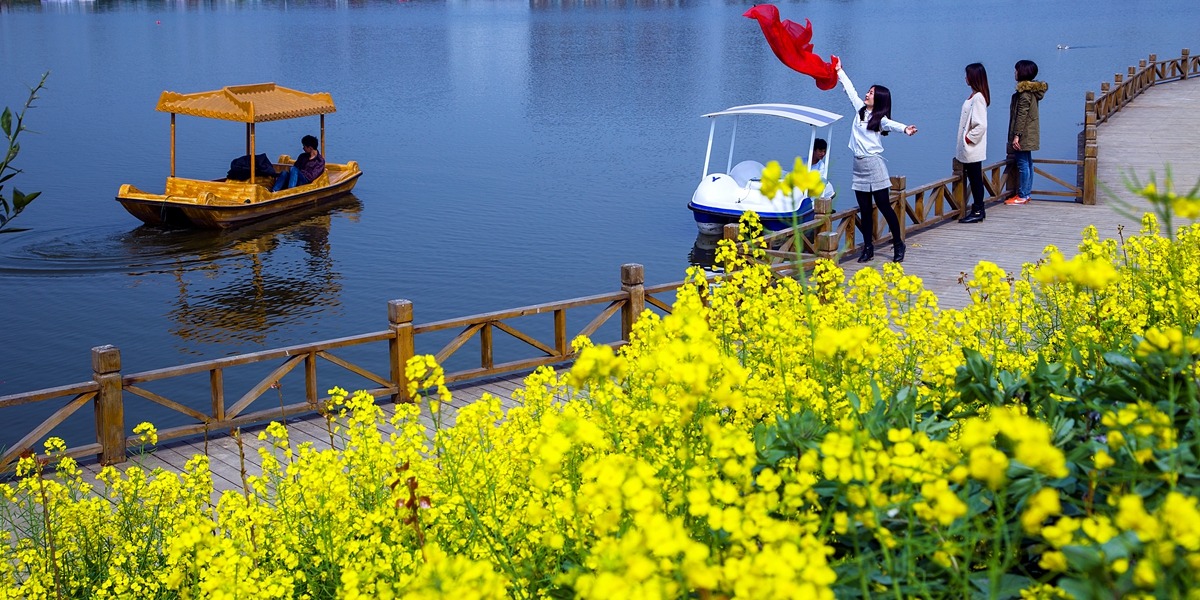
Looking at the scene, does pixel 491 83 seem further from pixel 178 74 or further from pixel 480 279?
pixel 480 279

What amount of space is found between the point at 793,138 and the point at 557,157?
6.99 m

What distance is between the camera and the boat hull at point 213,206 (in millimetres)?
21609

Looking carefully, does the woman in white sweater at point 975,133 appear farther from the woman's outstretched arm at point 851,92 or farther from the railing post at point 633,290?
the railing post at point 633,290

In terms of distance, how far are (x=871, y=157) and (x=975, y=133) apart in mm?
2571

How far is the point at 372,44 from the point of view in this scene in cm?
7019

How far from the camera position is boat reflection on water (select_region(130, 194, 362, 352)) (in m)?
17.1

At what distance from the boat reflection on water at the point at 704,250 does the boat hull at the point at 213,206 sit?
793cm

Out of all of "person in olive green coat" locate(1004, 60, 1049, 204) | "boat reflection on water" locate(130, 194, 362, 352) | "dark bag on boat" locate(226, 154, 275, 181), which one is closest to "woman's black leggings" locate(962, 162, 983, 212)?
"person in olive green coat" locate(1004, 60, 1049, 204)

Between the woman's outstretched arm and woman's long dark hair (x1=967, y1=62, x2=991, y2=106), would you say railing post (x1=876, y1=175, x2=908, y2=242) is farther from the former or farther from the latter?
the woman's outstretched arm

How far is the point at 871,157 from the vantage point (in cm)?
1167

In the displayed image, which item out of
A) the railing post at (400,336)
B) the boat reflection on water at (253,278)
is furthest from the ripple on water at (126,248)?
the railing post at (400,336)

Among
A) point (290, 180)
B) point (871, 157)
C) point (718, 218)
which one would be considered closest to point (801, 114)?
point (718, 218)

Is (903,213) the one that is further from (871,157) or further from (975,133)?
(871,157)

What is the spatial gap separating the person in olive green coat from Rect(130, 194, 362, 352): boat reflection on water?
10.3 m
